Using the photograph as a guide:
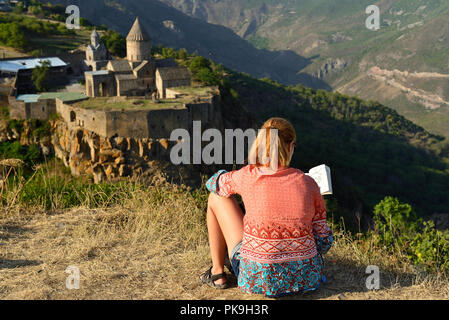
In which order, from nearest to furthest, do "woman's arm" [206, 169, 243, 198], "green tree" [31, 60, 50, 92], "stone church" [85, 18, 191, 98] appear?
"woman's arm" [206, 169, 243, 198] → "stone church" [85, 18, 191, 98] → "green tree" [31, 60, 50, 92]

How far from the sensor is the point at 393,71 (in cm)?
17175

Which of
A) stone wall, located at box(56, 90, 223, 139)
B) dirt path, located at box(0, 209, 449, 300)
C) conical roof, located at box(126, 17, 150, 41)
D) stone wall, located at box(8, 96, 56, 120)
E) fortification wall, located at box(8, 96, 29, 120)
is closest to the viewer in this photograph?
dirt path, located at box(0, 209, 449, 300)

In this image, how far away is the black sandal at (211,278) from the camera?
4.35 meters

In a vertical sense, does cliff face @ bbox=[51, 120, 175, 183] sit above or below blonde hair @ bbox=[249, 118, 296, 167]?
below

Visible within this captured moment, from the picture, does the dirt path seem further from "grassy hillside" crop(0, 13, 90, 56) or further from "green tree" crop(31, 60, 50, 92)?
"grassy hillside" crop(0, 13, 90, 56)

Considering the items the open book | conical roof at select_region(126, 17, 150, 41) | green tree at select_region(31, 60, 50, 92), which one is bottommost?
the open book

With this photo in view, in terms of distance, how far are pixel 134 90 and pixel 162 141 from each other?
21.0 feet

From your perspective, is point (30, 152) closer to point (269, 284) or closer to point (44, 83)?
point (44, 83)

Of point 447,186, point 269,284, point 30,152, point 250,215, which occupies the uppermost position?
point 250,215

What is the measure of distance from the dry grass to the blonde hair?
118cm

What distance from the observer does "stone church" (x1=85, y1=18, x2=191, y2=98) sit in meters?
28.9

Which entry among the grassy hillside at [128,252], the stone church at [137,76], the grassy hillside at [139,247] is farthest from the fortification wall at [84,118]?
the grassy hillside at [128,252]

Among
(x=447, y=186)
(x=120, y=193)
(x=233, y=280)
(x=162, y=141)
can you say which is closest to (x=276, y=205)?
(x=233, y=280)

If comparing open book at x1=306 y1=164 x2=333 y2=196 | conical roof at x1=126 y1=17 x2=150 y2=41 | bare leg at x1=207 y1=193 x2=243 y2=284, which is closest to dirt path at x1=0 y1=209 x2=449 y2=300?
bare leg at x1=207 y1=193 x2=243 y2=284
